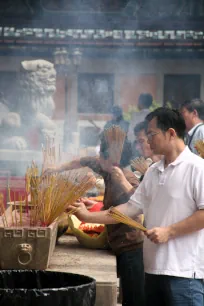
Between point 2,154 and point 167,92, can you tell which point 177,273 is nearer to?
point 2,154

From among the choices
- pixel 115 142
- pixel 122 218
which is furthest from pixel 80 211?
pixel 115 142

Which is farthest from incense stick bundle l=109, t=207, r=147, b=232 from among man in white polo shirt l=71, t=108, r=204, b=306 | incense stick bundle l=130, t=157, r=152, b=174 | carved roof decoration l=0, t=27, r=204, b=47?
carved roof decoration l=0, t=27, r=204, b=47

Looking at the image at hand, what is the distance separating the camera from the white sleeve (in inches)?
118

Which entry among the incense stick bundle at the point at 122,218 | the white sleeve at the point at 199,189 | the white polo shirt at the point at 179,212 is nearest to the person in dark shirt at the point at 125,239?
the incense stick bundle at the point at 122,218

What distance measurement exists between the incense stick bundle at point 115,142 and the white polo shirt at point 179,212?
2.31ft

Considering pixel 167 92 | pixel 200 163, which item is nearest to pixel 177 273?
pixel 200 163

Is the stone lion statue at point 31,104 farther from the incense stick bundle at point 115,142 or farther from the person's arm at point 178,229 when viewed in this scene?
the person's arm at point 178,229

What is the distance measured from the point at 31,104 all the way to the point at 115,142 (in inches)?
175

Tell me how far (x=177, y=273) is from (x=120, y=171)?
0.83 meters

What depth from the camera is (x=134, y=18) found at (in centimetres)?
1286

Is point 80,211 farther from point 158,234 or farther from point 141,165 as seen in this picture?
point 141,165

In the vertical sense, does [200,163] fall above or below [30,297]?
above

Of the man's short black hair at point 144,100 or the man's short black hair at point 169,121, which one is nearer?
the man's short black hair at point 169,121

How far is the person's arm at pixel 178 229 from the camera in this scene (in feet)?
9.81
